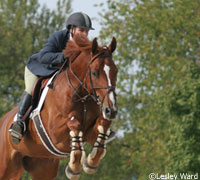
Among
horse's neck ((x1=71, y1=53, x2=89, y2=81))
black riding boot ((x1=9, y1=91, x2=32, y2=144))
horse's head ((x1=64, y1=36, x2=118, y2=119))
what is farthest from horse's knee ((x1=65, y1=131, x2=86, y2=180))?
black riding boot ((x1=9, y1=91, x2=32, y2=144))

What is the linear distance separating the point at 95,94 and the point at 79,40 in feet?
3.85

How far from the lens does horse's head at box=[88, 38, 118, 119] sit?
7969 millimetres

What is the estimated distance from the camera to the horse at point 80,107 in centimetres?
820

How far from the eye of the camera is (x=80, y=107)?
342 inches

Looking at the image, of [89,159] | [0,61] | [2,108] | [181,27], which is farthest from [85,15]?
[0,61]

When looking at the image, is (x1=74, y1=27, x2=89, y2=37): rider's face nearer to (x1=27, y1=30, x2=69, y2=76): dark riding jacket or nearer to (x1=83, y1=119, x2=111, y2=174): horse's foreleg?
(x1=27, y1=30, x2=69, y2=76): dark riding jacket

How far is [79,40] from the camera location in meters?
8.95

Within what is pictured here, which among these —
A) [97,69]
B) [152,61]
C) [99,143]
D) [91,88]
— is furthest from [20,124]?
[152,61]

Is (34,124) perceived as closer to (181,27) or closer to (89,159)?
(89,159)

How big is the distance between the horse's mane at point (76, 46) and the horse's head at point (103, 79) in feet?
1.25

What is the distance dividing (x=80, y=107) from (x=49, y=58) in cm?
108

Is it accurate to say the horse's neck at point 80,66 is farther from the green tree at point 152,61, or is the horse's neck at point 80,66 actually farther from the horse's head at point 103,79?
the green tree at point 152,61

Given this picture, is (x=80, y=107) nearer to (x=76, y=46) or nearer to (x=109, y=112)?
(x=109, y=112)

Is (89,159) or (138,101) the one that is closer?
(89,159)
